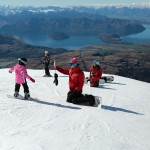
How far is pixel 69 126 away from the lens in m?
8.43

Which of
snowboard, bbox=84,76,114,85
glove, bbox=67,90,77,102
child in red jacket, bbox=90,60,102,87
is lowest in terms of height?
snowboard, bbox=84,76,114,85

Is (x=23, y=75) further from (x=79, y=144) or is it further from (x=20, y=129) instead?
(x=79, y=144)

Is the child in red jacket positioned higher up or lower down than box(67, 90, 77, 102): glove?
lower down

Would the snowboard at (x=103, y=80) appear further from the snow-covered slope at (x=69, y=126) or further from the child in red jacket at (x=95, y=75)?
the snow-covered slope at (x=69, y=126)

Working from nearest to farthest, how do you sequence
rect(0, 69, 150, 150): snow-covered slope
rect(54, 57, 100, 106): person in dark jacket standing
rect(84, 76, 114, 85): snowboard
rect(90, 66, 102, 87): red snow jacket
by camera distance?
1. rect(0, 69, 150, 150): snow-covered slope
2. rect(54, 57, 100, 106): person in dark jacket standing
3. rect(90, 66, 102, 87): red snow jacket
4. rect(84, 76, 114, 85): snowboard

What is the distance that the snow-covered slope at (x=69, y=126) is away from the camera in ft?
22.9

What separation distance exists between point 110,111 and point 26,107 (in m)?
3.12

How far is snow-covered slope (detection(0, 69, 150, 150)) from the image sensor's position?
22.9 ft

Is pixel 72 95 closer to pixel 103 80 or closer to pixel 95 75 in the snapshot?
pixel 95 75

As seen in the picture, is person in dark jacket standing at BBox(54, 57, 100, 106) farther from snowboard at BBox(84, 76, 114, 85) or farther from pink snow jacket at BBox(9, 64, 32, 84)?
snowboard at BBox(84, 76, 114, 85)

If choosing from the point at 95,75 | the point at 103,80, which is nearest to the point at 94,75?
the point at 95,75

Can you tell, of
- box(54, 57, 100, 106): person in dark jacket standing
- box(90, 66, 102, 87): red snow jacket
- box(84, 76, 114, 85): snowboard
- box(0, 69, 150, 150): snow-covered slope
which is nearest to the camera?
box(0, 69, 150, 150): snow-covered slope

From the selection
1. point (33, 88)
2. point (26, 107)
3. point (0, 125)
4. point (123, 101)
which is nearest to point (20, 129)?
point (0, 125)

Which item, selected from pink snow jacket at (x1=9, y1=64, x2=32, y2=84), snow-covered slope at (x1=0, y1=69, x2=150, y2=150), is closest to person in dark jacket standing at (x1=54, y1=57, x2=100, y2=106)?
snow-covered slope at (x1=0, y1=69, x2=150, y2=150)
